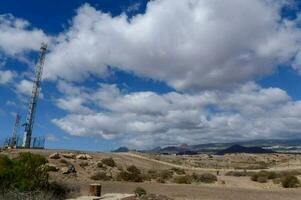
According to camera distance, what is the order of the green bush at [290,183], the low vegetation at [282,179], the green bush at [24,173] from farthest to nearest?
the low vegetation at [282,179], the green bush at [290,183], the green bush at [24,173]

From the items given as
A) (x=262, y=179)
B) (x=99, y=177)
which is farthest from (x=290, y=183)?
(x=99, y=177)

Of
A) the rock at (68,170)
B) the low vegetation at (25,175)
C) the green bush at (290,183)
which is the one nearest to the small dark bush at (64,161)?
the rock at (68,170)

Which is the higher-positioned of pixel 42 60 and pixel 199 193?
pixel 42 60

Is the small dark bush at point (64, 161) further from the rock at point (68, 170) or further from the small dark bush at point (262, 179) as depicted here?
the small dark bush at point (262, 179)

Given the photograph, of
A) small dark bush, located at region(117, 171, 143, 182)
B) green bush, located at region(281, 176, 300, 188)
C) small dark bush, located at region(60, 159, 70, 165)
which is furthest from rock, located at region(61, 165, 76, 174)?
green bush, located at region(281, 176, 300, 188)

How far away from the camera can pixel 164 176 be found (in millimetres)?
58531

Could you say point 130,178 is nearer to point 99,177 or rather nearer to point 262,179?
point 99,177

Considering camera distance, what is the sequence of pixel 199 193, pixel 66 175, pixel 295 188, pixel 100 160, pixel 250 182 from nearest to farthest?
pixel 199 193
pixel 295 188
pixel 66 175
pixel 250 182
pixel 100 160

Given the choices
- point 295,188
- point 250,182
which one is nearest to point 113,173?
point 250,182

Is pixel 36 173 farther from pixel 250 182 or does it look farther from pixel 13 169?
pixel 250 182

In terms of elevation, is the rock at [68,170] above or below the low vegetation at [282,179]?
above

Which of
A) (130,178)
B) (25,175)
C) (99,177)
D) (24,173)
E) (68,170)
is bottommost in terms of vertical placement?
(25,175)

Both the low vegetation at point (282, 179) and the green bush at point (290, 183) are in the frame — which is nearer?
the green bush at point (290, 183)

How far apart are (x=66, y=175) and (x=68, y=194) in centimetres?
2162
